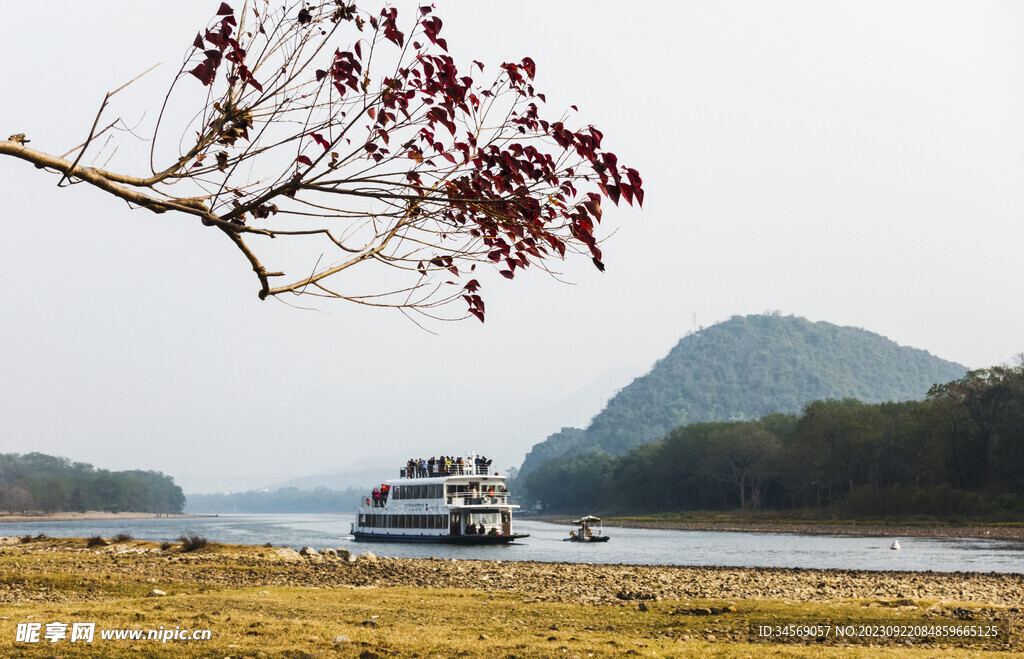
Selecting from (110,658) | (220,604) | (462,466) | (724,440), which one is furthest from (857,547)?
(724,440)

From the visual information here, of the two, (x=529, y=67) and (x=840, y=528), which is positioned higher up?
(x=529, y=67)

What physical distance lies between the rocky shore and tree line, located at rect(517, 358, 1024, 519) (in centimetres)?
5747

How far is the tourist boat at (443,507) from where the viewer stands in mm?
59875

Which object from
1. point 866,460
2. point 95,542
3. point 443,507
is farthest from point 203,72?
point 866,460

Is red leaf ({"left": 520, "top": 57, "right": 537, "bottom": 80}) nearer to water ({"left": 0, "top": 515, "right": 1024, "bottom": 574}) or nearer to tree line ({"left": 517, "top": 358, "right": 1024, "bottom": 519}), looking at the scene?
water ({"left": 0, "top": 515, "right": 1024, "bottom": 574})

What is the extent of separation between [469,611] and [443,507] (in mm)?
46426

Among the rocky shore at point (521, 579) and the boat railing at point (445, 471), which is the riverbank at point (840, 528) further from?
the rocky shore at point (521, 579)

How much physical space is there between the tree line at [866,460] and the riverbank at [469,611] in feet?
203

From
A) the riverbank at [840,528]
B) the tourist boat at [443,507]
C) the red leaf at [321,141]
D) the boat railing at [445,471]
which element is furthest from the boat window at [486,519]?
the red leaf at [321,141]

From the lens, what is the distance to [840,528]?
82000 mm

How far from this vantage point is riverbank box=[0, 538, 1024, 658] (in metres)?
10.3

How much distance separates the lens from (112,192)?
520 centimetres

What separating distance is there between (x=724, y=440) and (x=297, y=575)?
340 feet

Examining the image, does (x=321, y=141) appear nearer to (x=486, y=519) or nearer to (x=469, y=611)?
(x=469, y=611)
